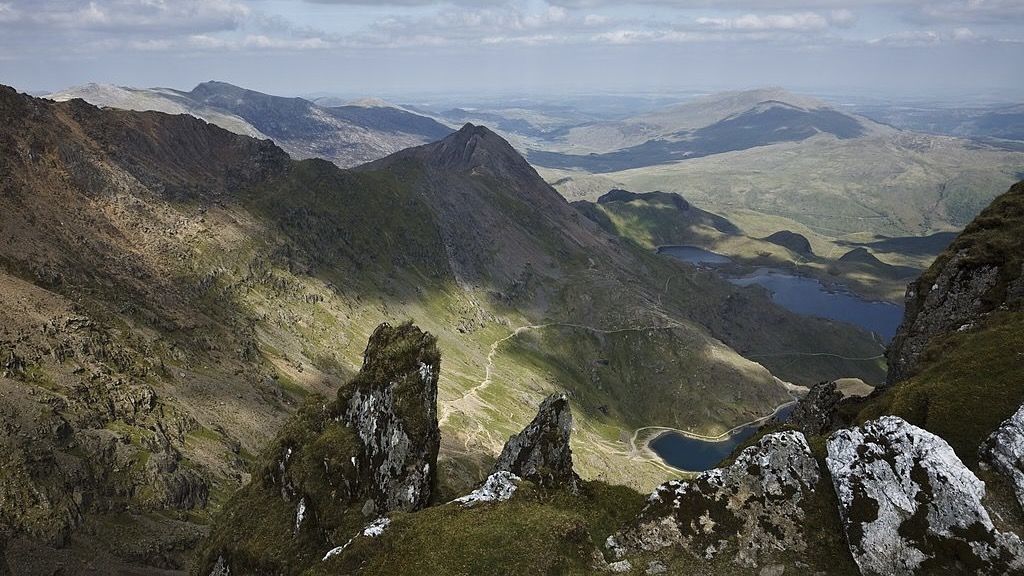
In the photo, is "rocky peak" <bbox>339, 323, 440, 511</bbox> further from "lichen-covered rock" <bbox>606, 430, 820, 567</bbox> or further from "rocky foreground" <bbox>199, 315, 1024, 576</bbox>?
"lichen-covered rock" <bbox>606, 430, 820, 567</bbox>

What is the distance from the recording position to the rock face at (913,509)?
27.0m

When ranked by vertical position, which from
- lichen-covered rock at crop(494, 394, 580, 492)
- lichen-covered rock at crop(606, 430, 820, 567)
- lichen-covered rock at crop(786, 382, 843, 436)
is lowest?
lichen-covered rock at crop(786, 382, 843, 436)

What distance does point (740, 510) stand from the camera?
32.8m

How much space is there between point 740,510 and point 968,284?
42559mm

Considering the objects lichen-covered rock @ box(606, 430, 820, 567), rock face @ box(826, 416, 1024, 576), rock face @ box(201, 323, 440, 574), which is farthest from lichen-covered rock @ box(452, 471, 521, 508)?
rock face @ box(826, 416, 1024, 576)

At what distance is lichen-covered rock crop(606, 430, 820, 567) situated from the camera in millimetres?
31500

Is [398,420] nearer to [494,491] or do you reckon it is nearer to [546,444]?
[494,491]

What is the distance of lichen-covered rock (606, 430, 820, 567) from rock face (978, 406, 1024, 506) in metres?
8.45

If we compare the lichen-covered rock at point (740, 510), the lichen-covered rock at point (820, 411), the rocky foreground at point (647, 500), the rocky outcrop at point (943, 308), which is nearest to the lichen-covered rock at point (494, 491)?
the rocky foreground at point (647, 500)

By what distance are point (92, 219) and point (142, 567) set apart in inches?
5108

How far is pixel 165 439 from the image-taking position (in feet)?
285

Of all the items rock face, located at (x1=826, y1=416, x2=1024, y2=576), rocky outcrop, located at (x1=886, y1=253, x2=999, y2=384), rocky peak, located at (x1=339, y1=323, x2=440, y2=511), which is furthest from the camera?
rocky outcrop, located at (x1=886, y1=253, x2=999, y2=384)

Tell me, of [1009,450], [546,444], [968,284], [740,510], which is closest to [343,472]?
[546,444]

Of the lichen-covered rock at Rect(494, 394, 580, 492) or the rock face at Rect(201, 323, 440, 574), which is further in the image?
the lichen-covered rock at Rect(494, 394, 580, 492)
